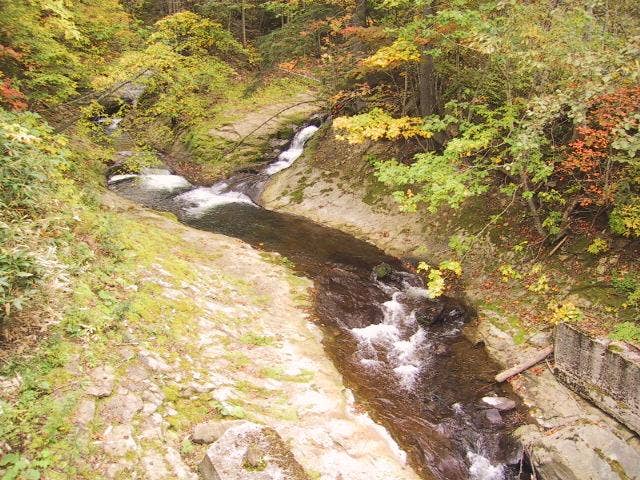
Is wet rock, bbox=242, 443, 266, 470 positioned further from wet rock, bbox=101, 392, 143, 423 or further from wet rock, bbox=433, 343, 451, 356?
wet rock, bbox=433, 343, 451, 356

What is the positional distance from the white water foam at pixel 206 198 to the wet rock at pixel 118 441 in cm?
1146

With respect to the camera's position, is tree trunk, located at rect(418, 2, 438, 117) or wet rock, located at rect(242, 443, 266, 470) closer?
wet rock, located at rect(242, 443, 266, 470)

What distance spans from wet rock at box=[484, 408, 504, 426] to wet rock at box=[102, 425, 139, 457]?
5573 millimetres

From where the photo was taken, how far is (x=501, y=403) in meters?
7.47

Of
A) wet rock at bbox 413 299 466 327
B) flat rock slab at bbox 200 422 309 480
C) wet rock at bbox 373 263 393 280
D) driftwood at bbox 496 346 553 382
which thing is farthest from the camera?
wet rock at bbox 373 263 393 280

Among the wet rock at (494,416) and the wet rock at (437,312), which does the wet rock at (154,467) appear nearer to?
the wet rock at (494,416)

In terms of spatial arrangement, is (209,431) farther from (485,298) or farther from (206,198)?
(206,198)

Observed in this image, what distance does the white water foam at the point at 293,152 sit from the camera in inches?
749

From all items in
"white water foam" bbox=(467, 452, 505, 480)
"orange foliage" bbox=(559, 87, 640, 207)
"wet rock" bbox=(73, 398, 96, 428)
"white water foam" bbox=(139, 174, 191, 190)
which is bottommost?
"white water foam" bbox=(467, 452, 505, 480)

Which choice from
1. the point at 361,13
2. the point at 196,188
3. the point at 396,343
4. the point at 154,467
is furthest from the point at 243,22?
the point at 154,467

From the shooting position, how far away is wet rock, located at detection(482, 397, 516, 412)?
24.3ft

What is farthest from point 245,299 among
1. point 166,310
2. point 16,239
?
point 16,239

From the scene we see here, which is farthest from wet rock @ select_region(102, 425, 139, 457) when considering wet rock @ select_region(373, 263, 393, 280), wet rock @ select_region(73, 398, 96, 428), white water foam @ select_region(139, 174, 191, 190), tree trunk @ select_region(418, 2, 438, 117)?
→ white water foam @ select_region(139, 174, 191, 190)

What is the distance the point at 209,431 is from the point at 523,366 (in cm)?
600
